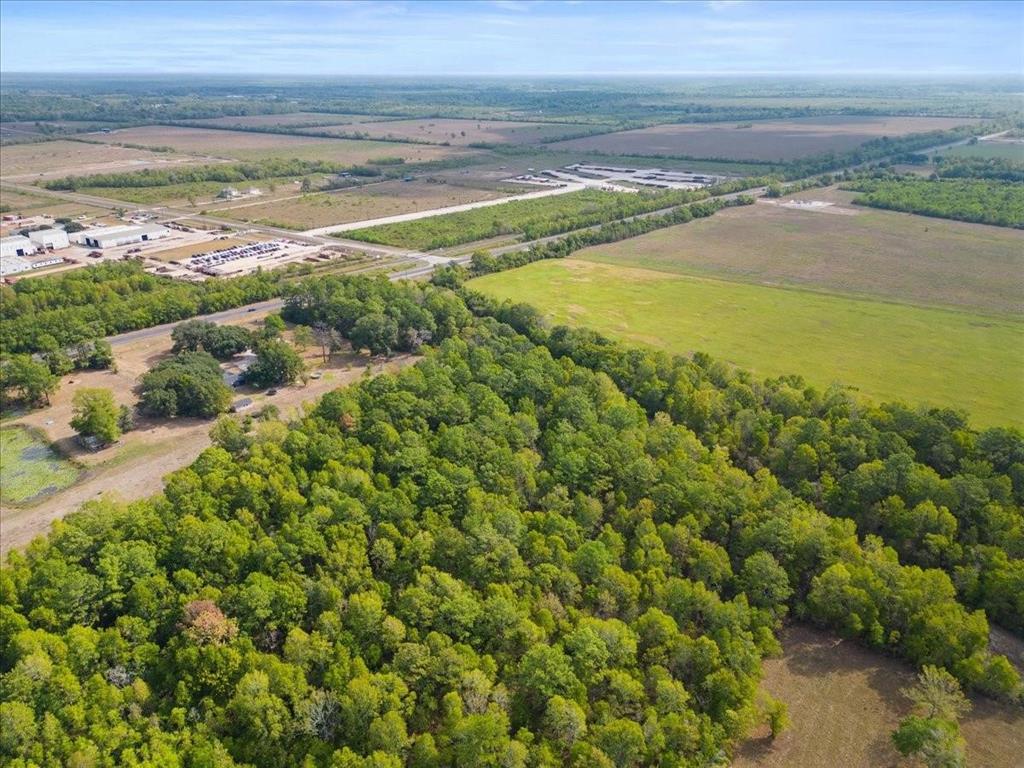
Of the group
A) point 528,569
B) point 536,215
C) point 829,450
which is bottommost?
point 528,569

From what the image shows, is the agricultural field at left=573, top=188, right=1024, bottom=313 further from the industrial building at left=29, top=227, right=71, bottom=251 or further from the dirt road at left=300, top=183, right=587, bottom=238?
the industrial building at left=29, top=227, right=71, bottom=251

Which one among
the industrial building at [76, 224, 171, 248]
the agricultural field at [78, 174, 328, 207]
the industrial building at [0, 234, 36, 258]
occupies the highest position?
the agricultural field at [78, 174, 328, 207]

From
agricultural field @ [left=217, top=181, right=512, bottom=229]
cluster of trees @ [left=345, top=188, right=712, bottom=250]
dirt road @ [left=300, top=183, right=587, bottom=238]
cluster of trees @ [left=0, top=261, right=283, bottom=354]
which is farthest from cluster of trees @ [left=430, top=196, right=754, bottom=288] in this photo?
agricultural field @ [left=217, top=181, right=512, bottom=229]

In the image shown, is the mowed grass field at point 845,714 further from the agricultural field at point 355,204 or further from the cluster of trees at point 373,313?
the agricultural field at point 355,204

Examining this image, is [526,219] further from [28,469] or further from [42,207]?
[42,207]

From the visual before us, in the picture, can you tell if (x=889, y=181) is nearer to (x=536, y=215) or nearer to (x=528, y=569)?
(x=536, y=215)

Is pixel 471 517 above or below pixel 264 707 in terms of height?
above

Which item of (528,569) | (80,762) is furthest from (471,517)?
(80,762)
